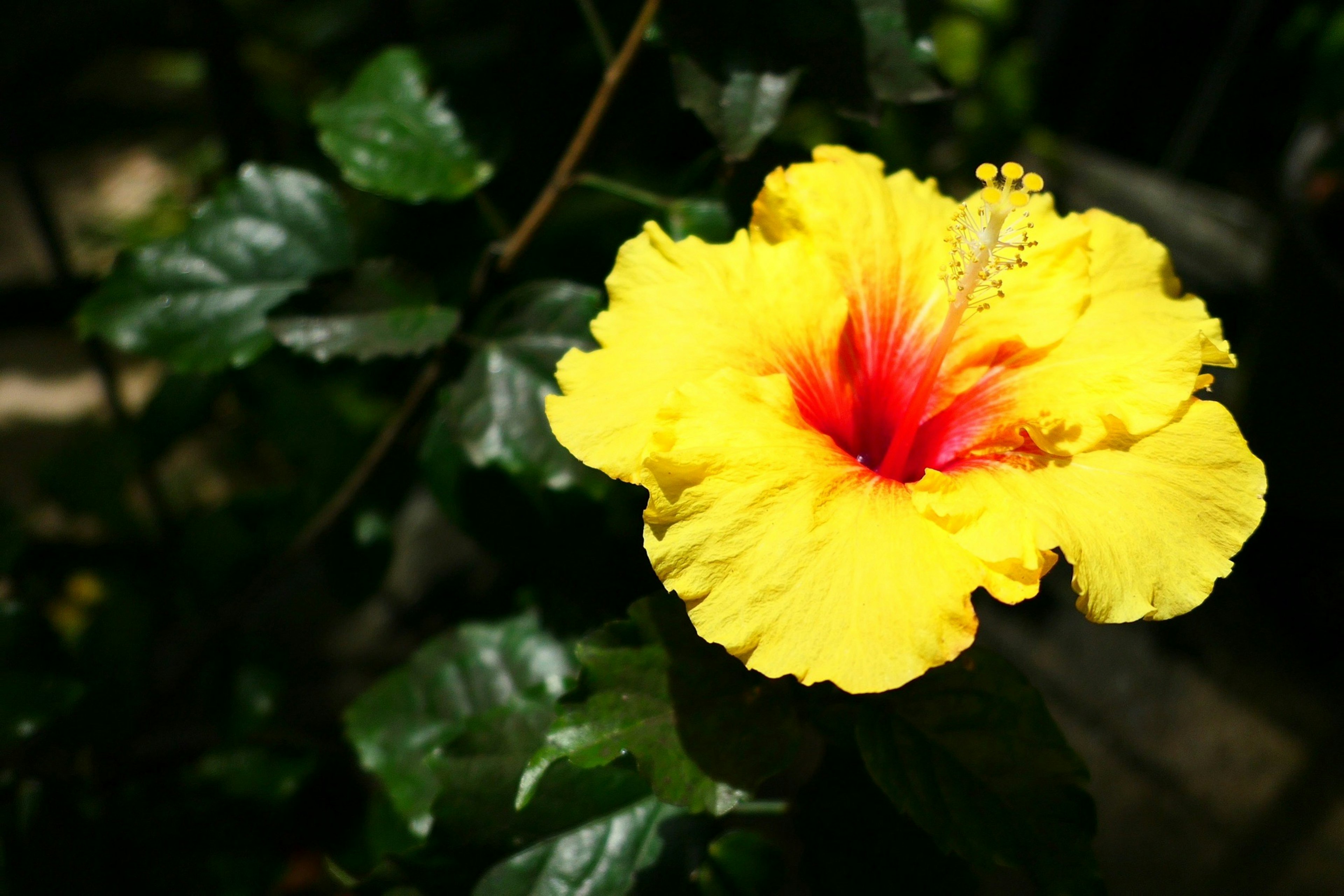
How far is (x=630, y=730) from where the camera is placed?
2.84 feet

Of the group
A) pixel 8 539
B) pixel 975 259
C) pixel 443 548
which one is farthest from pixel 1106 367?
pixel 443 548

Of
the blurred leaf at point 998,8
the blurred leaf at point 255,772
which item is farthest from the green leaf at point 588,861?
the blurred leaf at point 998,8

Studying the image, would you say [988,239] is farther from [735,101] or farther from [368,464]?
[368,464]

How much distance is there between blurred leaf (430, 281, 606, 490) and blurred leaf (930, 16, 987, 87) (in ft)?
6.93

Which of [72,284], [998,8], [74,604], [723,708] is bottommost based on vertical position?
[74,604]

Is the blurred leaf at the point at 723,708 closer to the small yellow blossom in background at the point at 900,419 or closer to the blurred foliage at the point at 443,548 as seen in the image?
the blurred foliage at the point at 443,548

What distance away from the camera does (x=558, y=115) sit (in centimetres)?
141

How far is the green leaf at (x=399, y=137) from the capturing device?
1179 millimetres

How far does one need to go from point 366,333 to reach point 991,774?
0.79 metres

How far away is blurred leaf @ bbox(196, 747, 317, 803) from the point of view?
1463 mm

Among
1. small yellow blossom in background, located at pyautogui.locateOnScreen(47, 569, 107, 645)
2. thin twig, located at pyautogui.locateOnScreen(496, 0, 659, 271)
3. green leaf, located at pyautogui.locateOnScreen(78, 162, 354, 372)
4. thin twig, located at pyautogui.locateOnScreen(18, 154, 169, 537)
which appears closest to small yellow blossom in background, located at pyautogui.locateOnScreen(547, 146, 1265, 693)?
thin twig, located at pyautogui.locateOnScreen(496, 0, 659, 271)

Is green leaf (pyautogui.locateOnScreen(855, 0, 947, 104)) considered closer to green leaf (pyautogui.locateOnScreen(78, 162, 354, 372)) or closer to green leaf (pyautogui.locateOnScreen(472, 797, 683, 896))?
green leaf (pyautogui.locateOnScreen(78, 162, 354, 372))

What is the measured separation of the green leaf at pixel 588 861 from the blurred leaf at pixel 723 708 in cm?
19

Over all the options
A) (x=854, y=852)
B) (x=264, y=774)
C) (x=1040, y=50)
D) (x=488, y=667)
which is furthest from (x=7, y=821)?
(x=1040, y=50)
